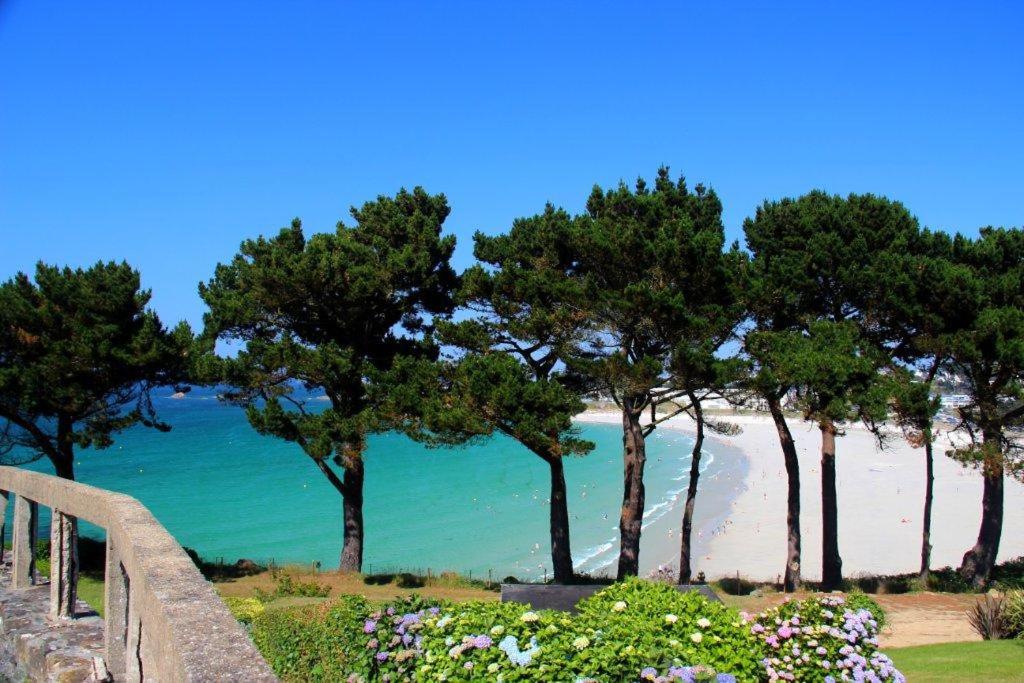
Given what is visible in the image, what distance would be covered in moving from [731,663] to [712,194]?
47.7ft

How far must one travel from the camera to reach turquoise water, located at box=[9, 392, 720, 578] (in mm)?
33625

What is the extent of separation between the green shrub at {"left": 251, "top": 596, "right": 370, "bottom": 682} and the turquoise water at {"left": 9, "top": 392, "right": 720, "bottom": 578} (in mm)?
19935

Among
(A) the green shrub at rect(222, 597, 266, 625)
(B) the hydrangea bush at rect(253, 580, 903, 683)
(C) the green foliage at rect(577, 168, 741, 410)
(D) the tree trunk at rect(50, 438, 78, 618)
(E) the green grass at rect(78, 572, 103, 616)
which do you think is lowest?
(E) the green grass at rect(78, 572, 103, 616)

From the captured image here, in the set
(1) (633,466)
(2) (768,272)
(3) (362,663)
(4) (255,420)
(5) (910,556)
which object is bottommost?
(5) (910,556)

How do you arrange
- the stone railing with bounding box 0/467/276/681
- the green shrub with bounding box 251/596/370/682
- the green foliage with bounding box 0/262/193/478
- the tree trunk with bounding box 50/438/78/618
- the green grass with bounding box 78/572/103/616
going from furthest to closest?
the green foliage with bounding box 0/262/193/478 < the green grass with bounding box 78/572/103/616 < the green shrub with bounding box 251/596/370/682 < the tree trunk with bounding box 50/438/78/618 < the stone railing with bounding box 0/467/276/681

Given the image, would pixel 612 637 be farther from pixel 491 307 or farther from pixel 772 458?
pixel 772 458

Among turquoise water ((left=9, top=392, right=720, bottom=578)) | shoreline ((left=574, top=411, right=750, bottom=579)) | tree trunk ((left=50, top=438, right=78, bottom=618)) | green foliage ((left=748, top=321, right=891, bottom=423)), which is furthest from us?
turquoise water ((left=9, top=392, right=720, bottom=578))

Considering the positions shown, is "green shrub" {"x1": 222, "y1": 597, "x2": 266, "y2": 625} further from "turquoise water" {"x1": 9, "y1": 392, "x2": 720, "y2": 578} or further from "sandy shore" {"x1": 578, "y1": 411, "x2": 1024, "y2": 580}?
"turquoise water" {"x1": 9, "y1": 392, "x2": 720, "y2": 578}

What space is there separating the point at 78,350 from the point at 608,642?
15623 mm

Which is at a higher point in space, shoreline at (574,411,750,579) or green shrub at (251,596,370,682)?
green shrub at (251,596,370,682)

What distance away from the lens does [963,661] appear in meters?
9.64

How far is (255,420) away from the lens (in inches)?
699

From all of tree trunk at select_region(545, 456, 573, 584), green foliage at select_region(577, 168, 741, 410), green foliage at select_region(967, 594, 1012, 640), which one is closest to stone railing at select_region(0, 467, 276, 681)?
green foliage at select_region(577, 168, 741, 410)

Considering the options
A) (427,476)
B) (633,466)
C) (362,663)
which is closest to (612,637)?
(362,663)
